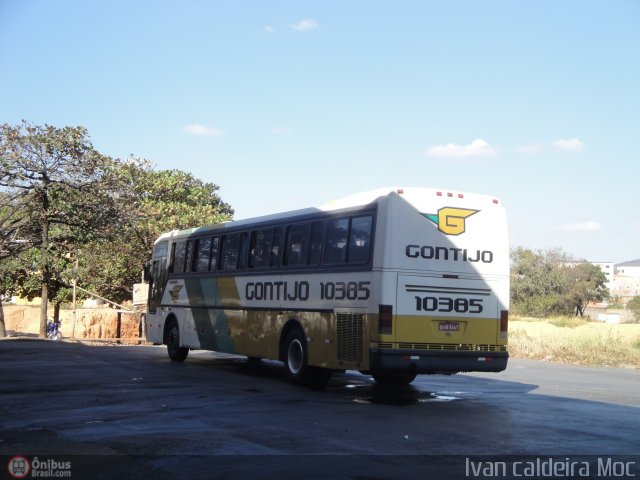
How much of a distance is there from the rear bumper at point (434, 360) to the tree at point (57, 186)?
21.5 m

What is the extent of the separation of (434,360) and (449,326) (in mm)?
645

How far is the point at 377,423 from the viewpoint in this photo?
34.1 ft

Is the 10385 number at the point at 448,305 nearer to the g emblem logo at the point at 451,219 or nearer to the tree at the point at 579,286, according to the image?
the g emblem logo at the point at 451,219

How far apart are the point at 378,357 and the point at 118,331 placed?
100 feet

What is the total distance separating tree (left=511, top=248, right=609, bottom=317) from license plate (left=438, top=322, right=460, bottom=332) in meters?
65.9

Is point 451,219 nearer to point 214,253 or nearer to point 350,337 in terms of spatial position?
point 350,337

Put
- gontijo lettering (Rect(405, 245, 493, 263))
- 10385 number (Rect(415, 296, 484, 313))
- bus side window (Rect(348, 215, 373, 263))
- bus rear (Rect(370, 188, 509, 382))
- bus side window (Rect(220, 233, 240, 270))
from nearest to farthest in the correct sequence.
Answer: bus rear (Rect(370, 188, 509, 382)) → 10385 number (Rect(415, 296, 484, 313)) → gontijo lettering (Rect(405, 245, 493, 263)) → bus side window (Rect(348, 215, 373, 263)) → bus side window (Rect(220, 233, 240, 270))

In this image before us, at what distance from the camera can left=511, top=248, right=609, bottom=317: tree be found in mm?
79812

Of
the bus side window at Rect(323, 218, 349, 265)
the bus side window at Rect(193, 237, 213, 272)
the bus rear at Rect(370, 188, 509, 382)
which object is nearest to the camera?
the bus rear at Rect(370, 188, 509, 382)

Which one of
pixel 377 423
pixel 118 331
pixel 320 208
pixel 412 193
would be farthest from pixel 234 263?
pixel 118 331

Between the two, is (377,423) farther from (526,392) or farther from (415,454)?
(526,392)

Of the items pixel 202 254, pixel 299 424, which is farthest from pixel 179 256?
pixel 299 424

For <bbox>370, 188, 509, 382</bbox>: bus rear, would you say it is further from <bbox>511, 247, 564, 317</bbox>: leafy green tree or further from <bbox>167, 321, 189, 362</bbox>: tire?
<bbox>511, 247, 564, 317</bbox>: leafy green tree

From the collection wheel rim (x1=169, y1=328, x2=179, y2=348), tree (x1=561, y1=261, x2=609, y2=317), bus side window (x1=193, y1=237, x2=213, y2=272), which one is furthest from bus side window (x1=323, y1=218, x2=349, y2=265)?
tree (x1=561, y1=261, x2=609, y2=317)
